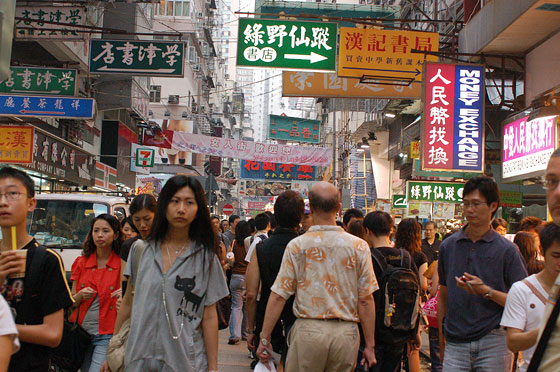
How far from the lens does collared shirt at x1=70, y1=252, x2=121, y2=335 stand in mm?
5211

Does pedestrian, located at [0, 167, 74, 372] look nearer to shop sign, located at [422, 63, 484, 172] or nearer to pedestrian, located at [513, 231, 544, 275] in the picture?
pedestrian, located at [513, 231, 544, 275]

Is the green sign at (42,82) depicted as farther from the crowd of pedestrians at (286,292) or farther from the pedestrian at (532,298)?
the pedestrian at (532,298)

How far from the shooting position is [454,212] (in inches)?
893

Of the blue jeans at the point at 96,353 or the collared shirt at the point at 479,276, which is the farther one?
the blue jeans at the point at 96,353

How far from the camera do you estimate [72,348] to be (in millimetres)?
5027

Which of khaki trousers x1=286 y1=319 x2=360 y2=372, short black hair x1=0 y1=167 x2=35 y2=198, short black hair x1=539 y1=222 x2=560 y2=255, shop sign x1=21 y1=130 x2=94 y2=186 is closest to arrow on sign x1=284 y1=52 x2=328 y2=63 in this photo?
shop sign x1=21 y1=130 x2=94 y2=186

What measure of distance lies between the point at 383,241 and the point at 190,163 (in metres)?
39.2

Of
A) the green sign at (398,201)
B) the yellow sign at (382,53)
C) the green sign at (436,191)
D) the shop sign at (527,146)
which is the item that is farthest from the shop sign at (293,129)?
the shop sign at (527,146)

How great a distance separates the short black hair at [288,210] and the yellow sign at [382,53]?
717cm

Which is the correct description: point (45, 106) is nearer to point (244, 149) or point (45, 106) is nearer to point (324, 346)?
point (244, 149)

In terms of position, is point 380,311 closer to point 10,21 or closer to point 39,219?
point 10,21

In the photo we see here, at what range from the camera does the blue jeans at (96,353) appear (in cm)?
512

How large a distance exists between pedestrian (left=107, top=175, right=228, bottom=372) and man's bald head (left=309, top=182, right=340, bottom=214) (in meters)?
1.02

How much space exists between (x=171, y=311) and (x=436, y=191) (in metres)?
18.2
